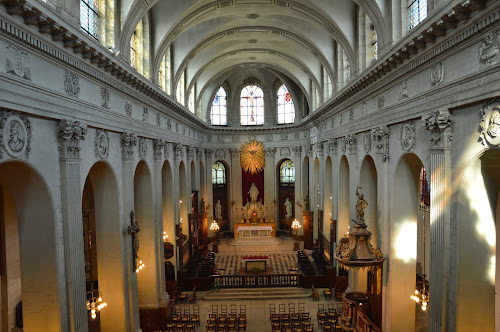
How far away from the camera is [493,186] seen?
322 inches

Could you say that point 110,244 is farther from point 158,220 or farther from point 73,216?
point 158,220

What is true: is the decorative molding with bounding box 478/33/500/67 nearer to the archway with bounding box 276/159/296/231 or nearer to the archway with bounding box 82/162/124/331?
the archway with bounding box 82/162/124/331

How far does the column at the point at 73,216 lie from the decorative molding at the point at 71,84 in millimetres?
791

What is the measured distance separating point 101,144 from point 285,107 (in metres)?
23.5

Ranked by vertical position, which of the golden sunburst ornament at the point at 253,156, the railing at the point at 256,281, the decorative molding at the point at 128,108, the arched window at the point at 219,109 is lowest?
the railing at the point at 256,281

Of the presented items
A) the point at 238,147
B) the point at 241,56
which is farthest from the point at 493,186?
the point at 238,147

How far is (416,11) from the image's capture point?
1084 cm

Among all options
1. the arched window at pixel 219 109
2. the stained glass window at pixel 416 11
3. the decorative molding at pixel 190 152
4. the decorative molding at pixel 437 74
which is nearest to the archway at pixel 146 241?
the decorative molding at pixel 190 152

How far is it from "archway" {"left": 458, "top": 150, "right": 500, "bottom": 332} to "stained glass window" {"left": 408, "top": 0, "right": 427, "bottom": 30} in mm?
4899

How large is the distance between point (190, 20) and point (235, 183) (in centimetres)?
1837

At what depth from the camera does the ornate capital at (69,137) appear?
A: 8477 mm

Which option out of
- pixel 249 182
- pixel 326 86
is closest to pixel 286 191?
pixel 249 182

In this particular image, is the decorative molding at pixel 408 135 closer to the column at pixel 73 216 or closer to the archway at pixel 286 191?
the column at pixel 73 216

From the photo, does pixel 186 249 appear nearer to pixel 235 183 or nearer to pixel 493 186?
pixel 235 183
